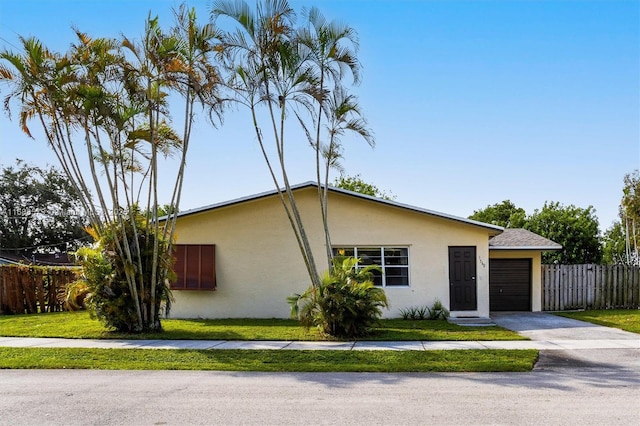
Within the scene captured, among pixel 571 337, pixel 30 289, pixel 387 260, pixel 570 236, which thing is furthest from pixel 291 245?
pixel 570 236

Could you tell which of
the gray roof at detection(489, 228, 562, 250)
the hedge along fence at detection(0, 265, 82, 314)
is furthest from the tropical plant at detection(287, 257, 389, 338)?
the hedge along fence at detection(0, 265, 82, 314)

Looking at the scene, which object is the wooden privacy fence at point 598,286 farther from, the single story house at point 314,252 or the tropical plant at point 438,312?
the tropical plant at point 438,312

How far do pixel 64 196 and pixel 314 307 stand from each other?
38884 mm

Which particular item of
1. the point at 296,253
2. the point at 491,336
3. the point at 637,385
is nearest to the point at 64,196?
the point at 296,253

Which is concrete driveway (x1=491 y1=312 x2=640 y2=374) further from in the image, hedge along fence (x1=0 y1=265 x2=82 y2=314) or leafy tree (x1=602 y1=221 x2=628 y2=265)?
leafy tree (x1=602 y1=221 x2=628 y2=265)

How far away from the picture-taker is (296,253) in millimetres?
15602

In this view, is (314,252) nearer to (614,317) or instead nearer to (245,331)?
(245,331)

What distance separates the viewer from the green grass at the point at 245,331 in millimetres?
11391

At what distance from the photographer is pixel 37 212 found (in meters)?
42.9

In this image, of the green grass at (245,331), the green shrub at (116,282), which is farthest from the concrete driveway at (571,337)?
the green shrub at (116,282)

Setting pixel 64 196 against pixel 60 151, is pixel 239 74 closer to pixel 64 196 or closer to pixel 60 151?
pixel 60 151

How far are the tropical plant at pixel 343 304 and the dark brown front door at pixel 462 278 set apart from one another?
439 cm

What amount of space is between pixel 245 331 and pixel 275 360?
369 cm

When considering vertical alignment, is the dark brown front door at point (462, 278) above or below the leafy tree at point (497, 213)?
below
